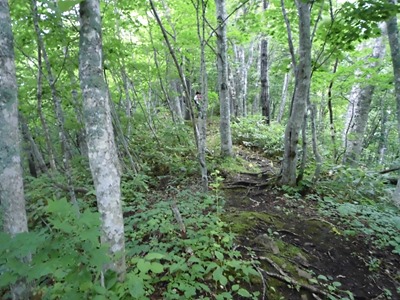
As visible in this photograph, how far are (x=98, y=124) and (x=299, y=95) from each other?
446 centimetres

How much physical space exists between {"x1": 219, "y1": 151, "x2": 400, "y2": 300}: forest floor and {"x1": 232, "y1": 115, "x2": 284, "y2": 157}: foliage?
4.79 metres

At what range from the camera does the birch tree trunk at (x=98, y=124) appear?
237cm

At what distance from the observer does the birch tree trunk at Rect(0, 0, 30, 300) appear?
2486 mm

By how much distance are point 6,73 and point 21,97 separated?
3.96m

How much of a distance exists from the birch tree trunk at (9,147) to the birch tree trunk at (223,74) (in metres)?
5.51

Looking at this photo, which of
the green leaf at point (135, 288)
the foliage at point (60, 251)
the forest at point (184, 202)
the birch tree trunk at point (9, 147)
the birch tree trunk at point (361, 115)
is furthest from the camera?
the birch tree trunk at point (361, 115)

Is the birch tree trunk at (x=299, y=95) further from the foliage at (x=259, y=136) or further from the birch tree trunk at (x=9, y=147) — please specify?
the birch tree trunk at (x=9, y=147)

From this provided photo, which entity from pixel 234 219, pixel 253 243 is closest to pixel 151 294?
pixel 253 243

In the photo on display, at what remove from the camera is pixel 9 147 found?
2518 mm

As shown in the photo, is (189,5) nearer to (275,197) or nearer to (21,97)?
(21,97)

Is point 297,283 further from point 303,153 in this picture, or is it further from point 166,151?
point 166,151

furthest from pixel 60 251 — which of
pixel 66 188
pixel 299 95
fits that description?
pixel 299 95

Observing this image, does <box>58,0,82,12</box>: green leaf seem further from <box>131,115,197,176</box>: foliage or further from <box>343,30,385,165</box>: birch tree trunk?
<box>343,30,385,165</box>: birch tree trunk

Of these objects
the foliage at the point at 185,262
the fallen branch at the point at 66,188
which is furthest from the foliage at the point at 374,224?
the fallen branch at the point at 66,188
